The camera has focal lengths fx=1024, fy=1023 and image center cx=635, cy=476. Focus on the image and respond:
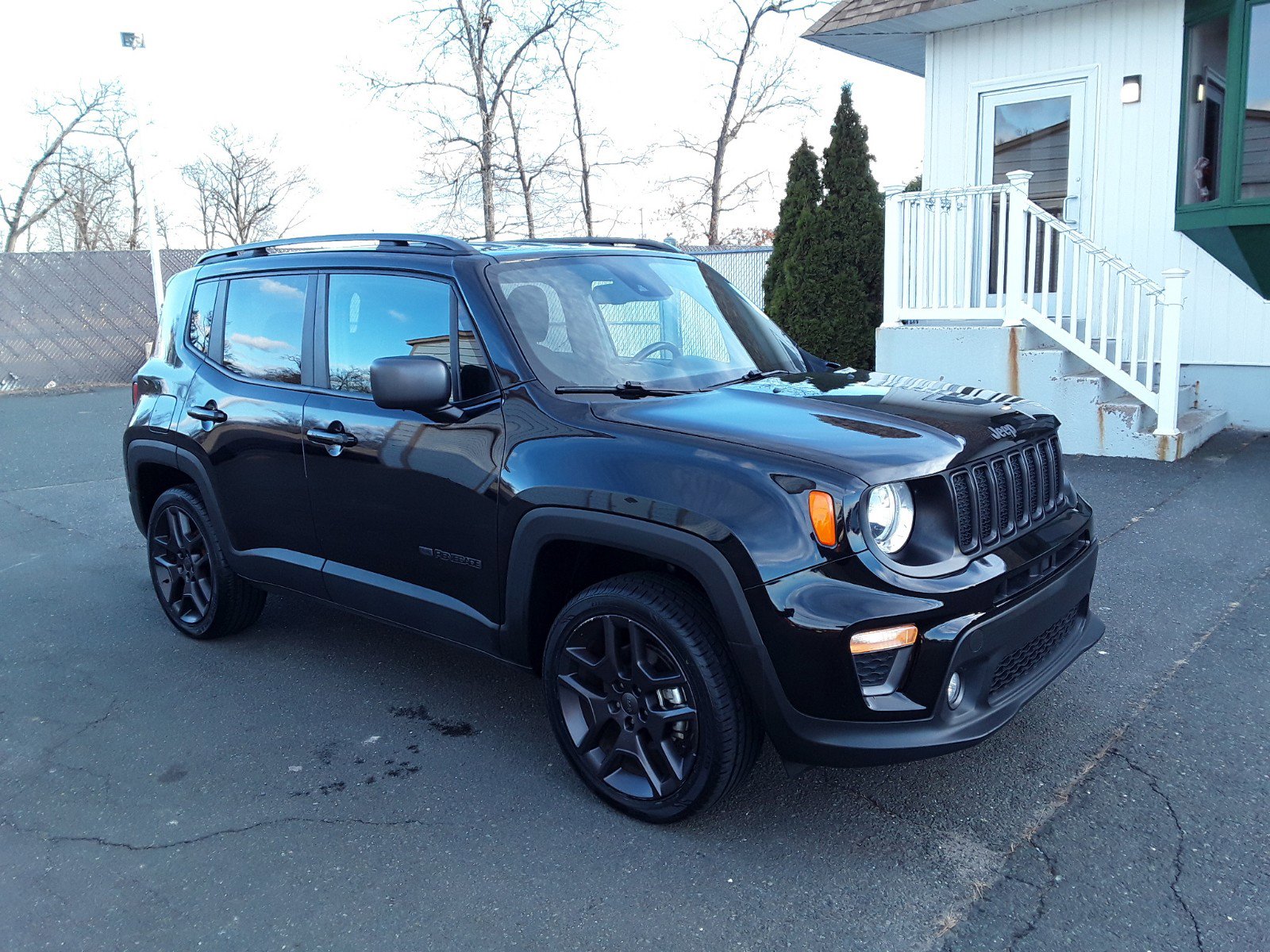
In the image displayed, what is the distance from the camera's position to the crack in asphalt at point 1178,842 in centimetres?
262

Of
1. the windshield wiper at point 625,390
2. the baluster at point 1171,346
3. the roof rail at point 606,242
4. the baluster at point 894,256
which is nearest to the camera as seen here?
the windshield wiper at point 625,390

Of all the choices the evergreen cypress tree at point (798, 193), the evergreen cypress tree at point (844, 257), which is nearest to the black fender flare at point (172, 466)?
the evergreen cypress tree at point (844, 257)

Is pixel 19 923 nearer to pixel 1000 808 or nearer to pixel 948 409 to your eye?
pixel 1000 808

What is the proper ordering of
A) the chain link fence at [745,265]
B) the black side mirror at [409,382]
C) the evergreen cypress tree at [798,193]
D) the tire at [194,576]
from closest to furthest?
the black side mirror at [409,382] < the tire at [194,576] < the evergreen cypress tree at [798,193] < the chain link fence at [745,265]

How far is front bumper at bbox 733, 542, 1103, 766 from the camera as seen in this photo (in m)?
2.78

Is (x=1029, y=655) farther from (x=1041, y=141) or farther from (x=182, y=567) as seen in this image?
(x=1041, y=141)

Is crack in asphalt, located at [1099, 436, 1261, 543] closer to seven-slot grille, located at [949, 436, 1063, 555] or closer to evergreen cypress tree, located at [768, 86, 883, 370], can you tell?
seven-slot grille, located at [949, 436, 1063, 555]

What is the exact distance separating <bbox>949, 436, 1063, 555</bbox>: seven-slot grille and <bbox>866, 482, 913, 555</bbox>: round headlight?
0.50ft

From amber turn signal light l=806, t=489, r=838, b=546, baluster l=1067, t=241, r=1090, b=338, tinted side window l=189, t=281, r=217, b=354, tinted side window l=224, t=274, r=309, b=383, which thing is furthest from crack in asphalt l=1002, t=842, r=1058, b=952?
baluster l=1067, t=241, r=1090, b=338

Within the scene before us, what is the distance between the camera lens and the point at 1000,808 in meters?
3.21

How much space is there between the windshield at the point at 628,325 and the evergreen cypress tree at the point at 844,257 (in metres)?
7.88

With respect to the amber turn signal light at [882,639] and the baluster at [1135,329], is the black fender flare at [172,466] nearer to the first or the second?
the amber turn signal light at [882,639]

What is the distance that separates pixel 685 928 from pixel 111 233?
44.0 metres

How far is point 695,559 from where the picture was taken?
2.89m
